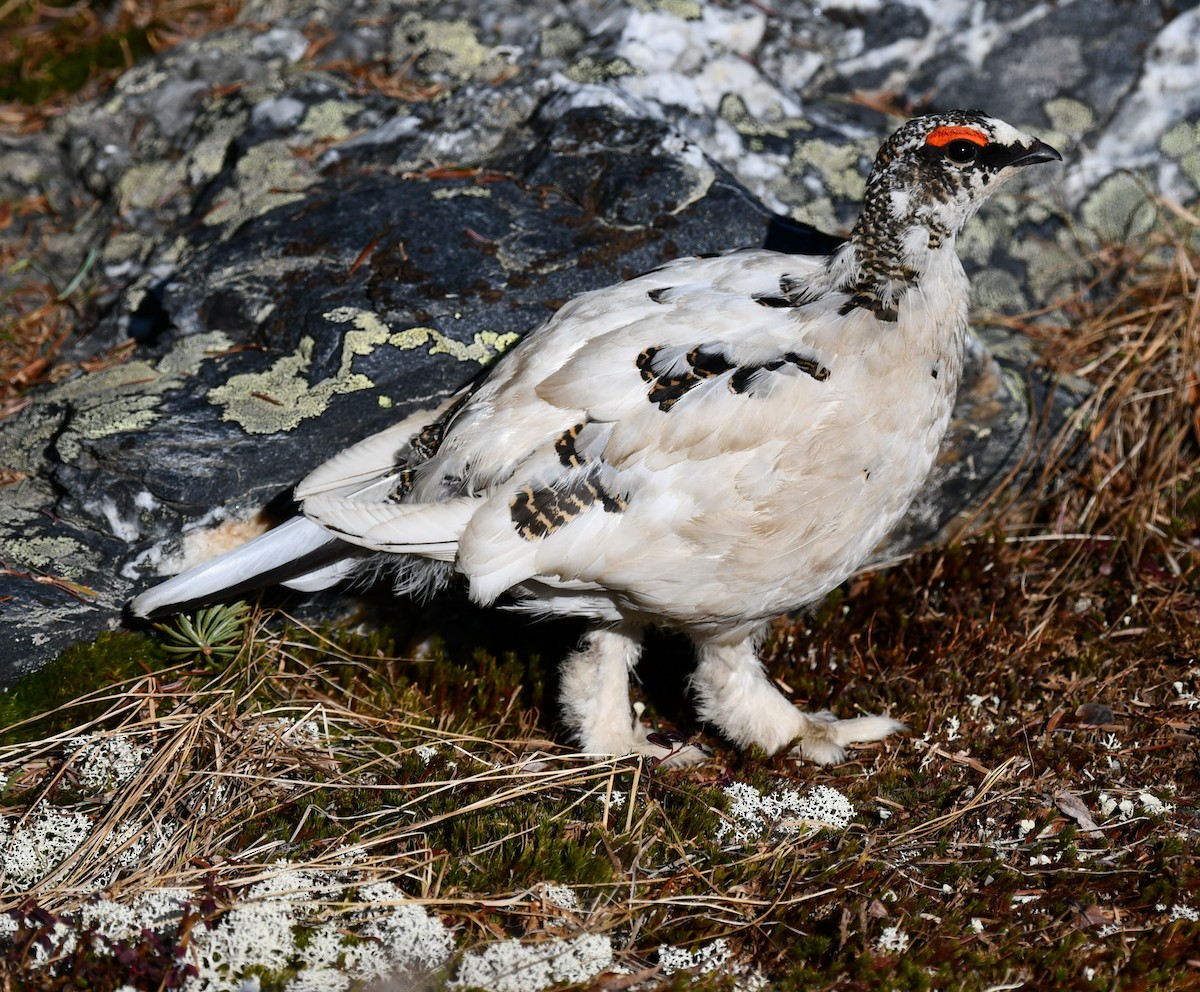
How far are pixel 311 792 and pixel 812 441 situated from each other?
6.35 ft

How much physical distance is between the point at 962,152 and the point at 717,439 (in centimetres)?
112

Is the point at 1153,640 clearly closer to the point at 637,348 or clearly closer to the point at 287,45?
the point at 637,348

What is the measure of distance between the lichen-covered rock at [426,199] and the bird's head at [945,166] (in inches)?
42.2

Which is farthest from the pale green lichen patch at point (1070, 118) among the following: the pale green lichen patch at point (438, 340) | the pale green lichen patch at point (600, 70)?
the pale green lichen patch at point (438, 340)

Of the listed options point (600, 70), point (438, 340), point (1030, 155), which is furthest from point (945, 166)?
point (600, 70)

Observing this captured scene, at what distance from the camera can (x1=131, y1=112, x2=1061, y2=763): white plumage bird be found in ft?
11.0

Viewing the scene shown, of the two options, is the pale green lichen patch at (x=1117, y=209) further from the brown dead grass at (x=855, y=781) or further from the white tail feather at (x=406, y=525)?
the white tail feather at (x=406, y=525)

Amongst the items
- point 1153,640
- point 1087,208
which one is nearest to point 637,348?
point 1153,640

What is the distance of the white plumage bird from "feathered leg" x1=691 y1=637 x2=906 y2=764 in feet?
1.32

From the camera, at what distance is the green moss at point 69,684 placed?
3.78m

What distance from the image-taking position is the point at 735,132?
5266mm

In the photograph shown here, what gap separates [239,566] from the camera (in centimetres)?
371

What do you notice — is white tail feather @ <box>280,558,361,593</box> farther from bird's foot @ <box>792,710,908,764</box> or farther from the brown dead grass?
bird's foot @ <box>792,710,908,764</box>

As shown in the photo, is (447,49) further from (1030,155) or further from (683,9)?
(1030,155)
